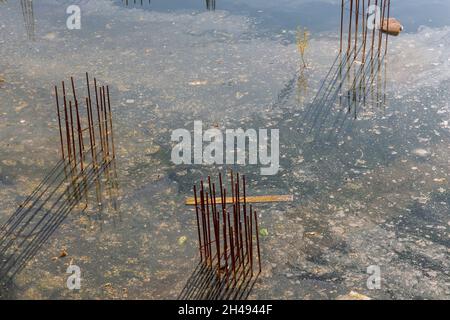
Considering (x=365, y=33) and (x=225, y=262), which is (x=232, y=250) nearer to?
(x=225, y=262)

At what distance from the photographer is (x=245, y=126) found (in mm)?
5816

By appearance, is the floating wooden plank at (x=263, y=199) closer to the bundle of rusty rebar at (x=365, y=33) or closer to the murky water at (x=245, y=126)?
the murky water at (x=245, y=126)

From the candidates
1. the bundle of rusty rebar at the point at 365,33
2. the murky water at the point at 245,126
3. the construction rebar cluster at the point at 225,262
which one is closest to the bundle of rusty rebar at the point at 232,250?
the construction rebar cluster at the point at 225,262

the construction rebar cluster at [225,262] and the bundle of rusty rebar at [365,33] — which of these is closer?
the construction rebar cluster at [225,262]

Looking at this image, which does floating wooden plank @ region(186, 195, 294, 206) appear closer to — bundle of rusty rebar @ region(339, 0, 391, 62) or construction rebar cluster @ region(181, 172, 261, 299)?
construction rebar cluster @ region(181, 172, 261, 299)

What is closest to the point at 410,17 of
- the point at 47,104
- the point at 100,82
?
the point at 100,82

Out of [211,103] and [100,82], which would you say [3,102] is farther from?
[211,103]

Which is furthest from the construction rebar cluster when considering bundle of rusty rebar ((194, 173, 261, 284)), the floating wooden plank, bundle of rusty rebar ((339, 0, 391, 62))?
bundle of rusty rebar ((339, 0, 391, 62))

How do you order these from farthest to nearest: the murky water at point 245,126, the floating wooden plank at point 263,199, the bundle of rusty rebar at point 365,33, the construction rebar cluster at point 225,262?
1. the bundle of rusty rebar at point 365,33
2. the floating wooden plank at point 263,199
3. the murky water at point 245,126
4. the construction rebar cluster at point 225,262

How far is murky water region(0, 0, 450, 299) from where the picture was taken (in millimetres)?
4281

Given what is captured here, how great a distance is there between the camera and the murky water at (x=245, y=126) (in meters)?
4.28

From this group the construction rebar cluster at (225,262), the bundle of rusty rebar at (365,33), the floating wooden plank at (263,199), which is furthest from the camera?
the bundle of rusty rebar at (365,33)

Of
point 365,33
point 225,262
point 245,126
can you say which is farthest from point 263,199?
point 365,33

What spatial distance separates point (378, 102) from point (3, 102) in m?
3.44
